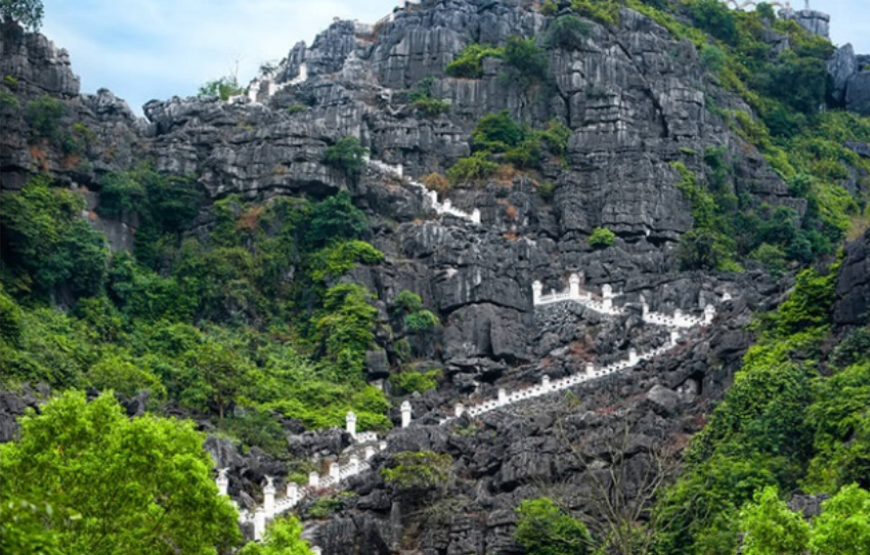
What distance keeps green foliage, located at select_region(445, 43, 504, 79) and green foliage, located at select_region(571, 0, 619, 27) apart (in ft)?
20.7

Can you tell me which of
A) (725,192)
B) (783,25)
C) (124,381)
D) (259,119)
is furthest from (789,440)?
(783,25)

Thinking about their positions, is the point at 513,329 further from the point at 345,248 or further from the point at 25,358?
the point at 25,358

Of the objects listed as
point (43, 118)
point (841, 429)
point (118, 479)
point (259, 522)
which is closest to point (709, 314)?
point (841, 429)

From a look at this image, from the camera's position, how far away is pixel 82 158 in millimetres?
86000

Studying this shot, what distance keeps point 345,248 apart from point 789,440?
1425 inches

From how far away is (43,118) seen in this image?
85688mm

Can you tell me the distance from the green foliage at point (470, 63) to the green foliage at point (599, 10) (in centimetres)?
629

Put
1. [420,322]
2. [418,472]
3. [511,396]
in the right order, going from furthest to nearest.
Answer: [420,322], [511,396], [418,472]

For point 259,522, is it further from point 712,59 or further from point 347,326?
point 712,59

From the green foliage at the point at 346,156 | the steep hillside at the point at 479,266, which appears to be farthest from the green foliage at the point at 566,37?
the green foliage at the point at 346,156

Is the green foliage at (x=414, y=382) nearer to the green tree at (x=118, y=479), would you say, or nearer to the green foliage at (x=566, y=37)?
the green foliage at (x=566, y=37)

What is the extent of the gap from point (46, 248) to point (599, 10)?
42.2 metres

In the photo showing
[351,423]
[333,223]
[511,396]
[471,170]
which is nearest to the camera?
[351,423]

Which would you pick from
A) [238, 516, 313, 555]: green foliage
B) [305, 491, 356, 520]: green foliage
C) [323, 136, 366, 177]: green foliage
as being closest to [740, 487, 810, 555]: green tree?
[238, 516, 313, 555]: green foliage
